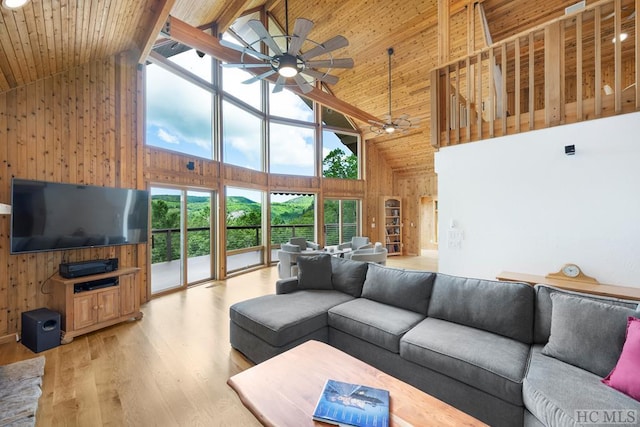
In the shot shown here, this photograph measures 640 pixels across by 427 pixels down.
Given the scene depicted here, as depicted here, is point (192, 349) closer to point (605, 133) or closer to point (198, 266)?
point (198, 266)

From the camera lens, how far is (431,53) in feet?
20.4

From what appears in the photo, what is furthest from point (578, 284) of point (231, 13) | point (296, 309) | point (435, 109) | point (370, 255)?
point (231, 13)

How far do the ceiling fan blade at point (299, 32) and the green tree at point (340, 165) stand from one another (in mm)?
5710

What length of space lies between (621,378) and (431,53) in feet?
21.8

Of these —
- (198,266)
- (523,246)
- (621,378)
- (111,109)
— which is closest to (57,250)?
(111,109)

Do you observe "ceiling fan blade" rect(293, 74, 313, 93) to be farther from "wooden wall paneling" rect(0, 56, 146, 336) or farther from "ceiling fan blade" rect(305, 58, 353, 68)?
"wooden wall paneling" rect(0, 56, 146, 336)

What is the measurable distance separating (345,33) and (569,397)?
7.12m

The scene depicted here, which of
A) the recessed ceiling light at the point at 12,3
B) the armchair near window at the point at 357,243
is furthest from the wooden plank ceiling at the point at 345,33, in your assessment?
the armchair near window at the point at 357,243

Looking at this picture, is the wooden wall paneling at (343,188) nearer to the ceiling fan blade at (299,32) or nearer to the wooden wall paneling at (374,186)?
the wooden wall paneling at (374,186)

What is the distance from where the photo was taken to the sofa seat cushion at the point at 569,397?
1278 millimetres

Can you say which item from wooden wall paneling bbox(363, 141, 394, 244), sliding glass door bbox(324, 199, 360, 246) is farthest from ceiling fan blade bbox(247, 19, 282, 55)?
wooden wall paneling bbox(363, 141, 394, 244)

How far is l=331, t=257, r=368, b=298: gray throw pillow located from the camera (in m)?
3.16

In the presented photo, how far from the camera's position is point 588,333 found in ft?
5.55

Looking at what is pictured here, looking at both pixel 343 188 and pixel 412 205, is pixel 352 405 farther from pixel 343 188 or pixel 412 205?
pixel 412 205
